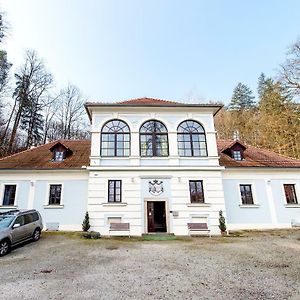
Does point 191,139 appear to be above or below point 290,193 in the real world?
above

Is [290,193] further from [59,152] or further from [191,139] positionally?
[59,152]

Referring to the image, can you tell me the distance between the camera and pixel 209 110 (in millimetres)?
16859

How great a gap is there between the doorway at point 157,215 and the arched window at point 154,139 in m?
3.58

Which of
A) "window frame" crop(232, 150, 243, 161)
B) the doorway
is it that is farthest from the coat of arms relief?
"window frame" crop(232, 150, 243, 161)

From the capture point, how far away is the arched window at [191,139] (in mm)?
16297

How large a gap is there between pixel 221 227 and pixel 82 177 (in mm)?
10357

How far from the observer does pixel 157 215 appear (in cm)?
1530

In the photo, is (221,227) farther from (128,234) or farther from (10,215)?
(10,215)

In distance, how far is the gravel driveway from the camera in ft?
18.5

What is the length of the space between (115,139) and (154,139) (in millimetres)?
2897

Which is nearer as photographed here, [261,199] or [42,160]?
[261,199]

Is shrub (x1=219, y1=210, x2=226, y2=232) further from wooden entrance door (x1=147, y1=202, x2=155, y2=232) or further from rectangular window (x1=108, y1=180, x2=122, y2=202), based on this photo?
rectangular window (x1=108, y1=180, x2=122, y2=202)

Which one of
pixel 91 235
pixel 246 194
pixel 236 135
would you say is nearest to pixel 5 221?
pixel 91 235

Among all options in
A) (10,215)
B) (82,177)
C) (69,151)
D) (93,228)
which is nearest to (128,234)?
(93,228)
